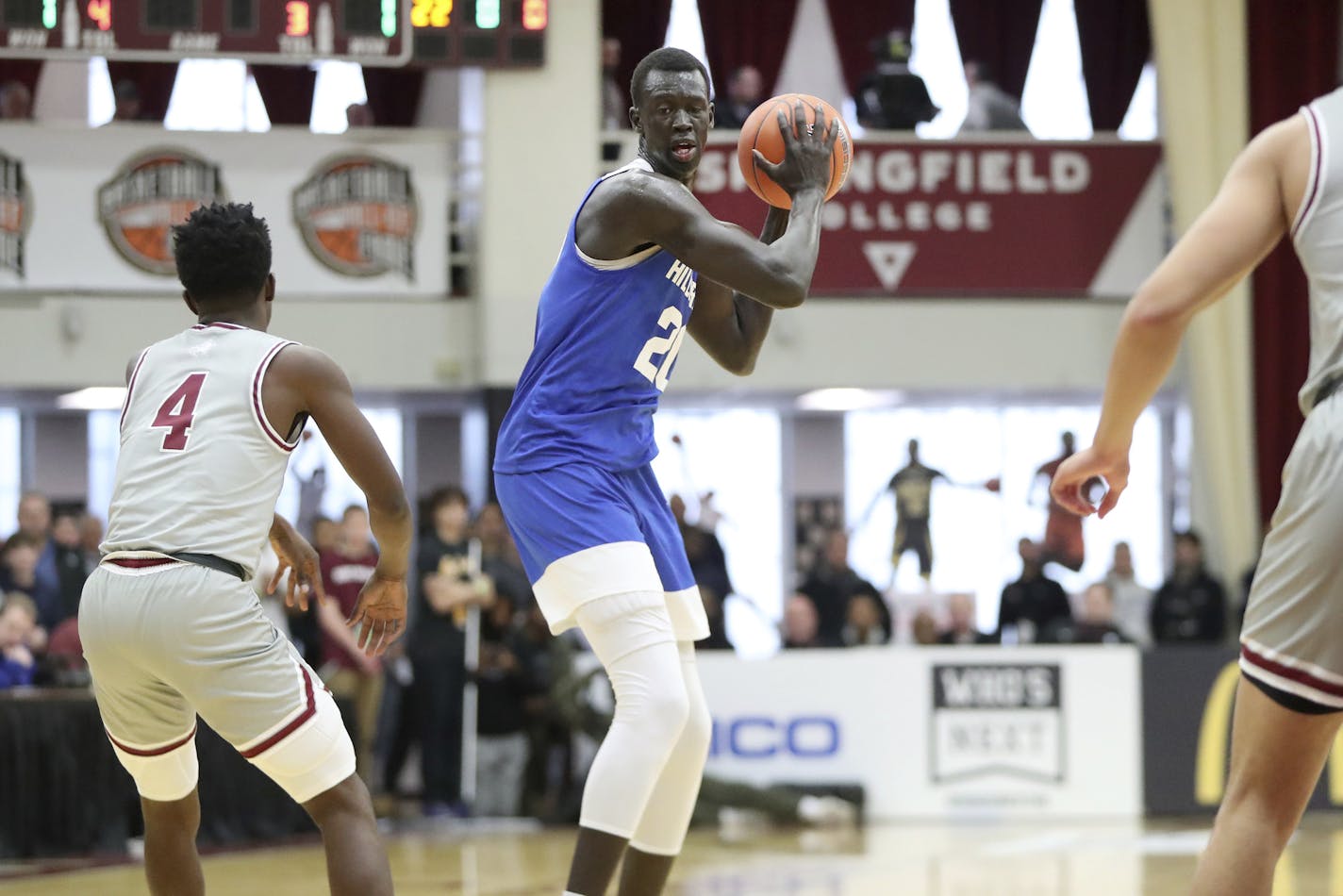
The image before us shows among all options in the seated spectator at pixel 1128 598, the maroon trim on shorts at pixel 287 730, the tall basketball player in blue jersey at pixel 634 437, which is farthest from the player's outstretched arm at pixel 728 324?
the seated spectator at pixel 1128 598

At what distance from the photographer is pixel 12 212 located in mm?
12828

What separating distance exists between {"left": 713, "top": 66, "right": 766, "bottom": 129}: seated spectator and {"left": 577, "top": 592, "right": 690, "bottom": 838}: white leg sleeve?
10.0m

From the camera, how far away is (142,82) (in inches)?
592

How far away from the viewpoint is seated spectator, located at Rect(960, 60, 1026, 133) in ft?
46.2

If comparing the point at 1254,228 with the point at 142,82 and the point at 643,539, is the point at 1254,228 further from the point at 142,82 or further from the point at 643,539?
the point at 142,82

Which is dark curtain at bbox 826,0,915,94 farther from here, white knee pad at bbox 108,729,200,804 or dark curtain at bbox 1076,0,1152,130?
white knee pad at bbox 108,729,200,804

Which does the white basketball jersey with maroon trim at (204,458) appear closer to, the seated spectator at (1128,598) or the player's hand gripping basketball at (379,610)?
the player's hand gripping basketball at (379,610)

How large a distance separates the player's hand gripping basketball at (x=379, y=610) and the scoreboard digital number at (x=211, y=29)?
303 inches

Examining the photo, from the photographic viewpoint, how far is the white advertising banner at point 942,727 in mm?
10250

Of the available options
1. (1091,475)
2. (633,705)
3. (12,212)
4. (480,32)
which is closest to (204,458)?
(633,705)

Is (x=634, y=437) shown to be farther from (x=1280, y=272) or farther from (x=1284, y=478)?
(x=1280, y=272)

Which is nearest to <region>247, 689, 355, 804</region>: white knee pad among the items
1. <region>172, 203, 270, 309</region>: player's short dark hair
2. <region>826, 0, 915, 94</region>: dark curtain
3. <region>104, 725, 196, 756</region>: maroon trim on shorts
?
<region>104, 725, 196, 756</region>: maroon trim on shorts

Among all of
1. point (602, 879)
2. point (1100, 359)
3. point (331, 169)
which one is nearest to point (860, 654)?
point (1100, 359)

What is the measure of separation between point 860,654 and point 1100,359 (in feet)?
15.1
